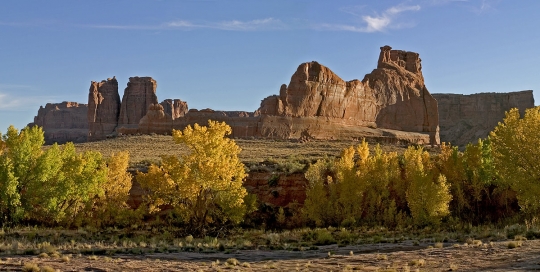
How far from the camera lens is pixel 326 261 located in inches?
738

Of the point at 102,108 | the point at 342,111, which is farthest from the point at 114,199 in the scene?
the point at 102,108

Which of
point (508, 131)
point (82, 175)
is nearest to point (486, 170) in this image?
point (508, 131)

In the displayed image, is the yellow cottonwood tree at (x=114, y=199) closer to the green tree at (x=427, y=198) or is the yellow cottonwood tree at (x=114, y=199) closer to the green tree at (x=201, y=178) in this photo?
the green tree at (x=201, y=178)

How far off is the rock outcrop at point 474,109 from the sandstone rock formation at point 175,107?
7733 centimetres

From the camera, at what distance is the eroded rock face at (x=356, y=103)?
72500 mm

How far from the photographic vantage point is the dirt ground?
16391 millimetres

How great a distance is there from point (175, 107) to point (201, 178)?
13677 centimetres

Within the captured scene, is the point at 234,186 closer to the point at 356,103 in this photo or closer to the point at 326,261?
the point at 326,261

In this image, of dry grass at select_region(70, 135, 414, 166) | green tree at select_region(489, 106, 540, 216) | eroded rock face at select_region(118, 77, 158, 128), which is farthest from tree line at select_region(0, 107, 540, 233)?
eroded rock face at select_region(118, 77, 158, 128)

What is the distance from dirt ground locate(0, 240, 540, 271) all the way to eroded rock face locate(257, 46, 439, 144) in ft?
167

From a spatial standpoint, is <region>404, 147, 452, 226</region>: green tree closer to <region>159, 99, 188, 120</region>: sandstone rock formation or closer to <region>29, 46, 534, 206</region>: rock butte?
<region>29, 46, 534, 206</region>: rock butte

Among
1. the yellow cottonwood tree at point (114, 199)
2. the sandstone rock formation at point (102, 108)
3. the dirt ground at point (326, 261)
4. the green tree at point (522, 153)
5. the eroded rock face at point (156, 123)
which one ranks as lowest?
the dirt ground at point (326, 261)

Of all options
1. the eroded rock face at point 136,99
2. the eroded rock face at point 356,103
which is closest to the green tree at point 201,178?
the eroded rock face at point 356,103

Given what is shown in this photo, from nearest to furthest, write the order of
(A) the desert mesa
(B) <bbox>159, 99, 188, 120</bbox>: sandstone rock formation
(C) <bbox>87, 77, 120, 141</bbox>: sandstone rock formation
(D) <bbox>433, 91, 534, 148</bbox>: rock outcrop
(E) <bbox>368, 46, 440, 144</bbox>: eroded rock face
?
(A) the desert mesa → (E) <bbox>368, 46, 440, 144</bbox>: eroded rock face → (C) <bbox>87, 77, 120, 141</bbox>: sandstone rock formation → (D) <bbox>433, 91, 534, 148</bbox>: rock outcrop → (B) <bbox>159, 99, 188, 120</bbox>: sandstone rock formation
